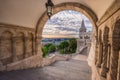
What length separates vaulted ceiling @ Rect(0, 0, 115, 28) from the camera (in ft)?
17.9

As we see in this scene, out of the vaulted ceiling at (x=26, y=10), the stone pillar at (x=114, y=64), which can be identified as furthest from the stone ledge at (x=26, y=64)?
the stone pillar at (x=114, y=64)

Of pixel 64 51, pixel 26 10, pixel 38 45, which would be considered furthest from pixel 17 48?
pixel 64 51

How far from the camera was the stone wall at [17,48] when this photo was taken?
6172mm

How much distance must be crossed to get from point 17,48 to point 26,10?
217cm

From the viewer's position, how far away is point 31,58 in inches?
326

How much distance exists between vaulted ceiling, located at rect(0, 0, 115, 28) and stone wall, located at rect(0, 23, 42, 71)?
A: 35 cm

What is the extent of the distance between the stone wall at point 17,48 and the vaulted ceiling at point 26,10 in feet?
1.14

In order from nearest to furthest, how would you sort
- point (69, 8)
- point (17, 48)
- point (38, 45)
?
point (17, 48), point (69, 8), point (38, 45)

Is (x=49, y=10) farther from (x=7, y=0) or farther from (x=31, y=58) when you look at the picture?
(x=31, y=58)

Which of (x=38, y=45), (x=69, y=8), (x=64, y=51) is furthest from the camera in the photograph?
(x=64, y=51)

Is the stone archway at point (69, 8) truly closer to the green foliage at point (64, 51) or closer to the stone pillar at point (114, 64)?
the stone pillar at point (114, 64)

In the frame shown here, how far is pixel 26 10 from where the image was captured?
265 inches

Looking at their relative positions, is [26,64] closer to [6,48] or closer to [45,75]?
[45,75]

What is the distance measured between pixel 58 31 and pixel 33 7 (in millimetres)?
17495
